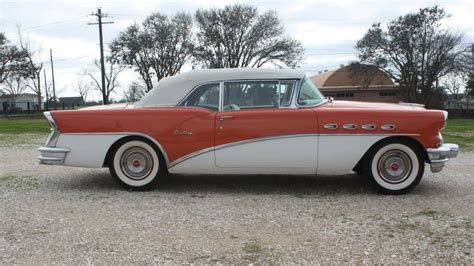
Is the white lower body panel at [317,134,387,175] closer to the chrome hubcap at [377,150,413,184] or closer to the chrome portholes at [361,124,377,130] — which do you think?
the chrome portholes at [361,124,377,130]

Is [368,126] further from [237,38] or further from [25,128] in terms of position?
[237,38]

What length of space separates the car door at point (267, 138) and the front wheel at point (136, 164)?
830 mm

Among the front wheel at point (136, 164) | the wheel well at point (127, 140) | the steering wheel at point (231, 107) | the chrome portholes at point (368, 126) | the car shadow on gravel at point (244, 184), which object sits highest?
the steering wheel at point (231, 107)

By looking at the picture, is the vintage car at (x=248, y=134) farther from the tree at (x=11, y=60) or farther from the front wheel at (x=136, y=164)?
the tree at (x=11, y=60)

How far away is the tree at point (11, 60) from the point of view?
1860 inches

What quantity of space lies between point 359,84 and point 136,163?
3814 centimetres

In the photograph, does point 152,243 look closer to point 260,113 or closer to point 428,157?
point 260,113

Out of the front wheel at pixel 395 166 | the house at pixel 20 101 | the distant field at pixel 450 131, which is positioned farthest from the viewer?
the house at pixel 20 101

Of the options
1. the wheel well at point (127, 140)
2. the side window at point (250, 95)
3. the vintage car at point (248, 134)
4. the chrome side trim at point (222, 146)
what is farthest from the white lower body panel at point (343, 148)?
the wheel well at point (127, 140)

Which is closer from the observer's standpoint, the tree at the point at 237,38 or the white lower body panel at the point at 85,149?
the white lower body panel at the point at 85,149

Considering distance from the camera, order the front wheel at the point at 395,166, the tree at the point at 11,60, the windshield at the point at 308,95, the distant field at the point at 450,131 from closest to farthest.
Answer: the front wheel at the point at 395,166 < the windshield at the point at 308,95 < the distant field at the point at 450,131 < the tree at the point at 11,60

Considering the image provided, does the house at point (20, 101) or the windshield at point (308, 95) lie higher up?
the windshield at point (308, 95)

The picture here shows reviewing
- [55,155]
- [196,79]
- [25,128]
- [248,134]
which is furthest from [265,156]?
[25,128]

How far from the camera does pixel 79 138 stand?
18.4 feet
